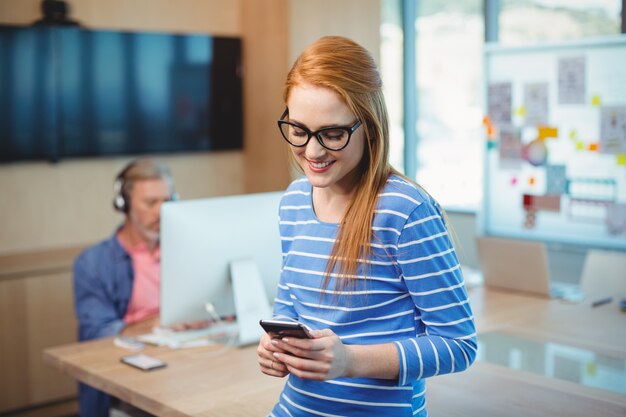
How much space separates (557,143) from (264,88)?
176cm

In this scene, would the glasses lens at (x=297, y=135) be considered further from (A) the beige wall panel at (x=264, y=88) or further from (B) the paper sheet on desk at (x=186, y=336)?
(A) the beige wall panel at (x=264, y=88)

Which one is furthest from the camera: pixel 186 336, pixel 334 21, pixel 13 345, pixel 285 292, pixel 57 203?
pixel 334 21

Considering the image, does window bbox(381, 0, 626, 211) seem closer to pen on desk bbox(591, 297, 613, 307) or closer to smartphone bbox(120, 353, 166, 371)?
pen on desk bbox(591, 297, 613, 307)

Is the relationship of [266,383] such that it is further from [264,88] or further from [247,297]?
[264,88]

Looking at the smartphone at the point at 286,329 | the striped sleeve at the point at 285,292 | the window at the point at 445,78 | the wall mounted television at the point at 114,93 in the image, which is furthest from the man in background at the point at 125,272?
the window at the point at 445,78

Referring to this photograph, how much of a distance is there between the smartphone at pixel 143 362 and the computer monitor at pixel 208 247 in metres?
0.13

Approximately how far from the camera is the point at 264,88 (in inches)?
195

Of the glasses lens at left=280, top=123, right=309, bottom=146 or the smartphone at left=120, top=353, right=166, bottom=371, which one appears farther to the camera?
the smartphone at left=120, top=353, right=166, bottom=371

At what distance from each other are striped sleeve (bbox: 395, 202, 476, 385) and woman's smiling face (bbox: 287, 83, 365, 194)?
6.1 inches

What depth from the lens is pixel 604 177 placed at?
12.9 ft

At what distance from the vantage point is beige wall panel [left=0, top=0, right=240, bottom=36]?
4168mm

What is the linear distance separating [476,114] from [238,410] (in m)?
3.62

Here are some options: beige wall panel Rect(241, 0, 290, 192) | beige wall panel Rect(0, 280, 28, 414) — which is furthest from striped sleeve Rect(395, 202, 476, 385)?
beige wall panel Rect(241, 0, 290, 192)

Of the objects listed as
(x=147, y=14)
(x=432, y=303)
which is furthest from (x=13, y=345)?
(x=432, y=303)
